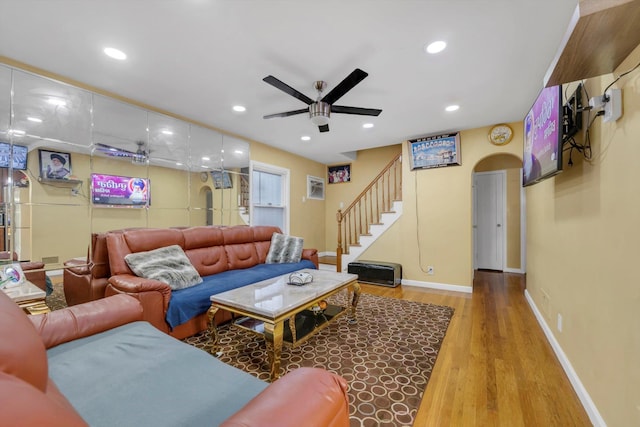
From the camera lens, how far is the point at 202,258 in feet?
10.5

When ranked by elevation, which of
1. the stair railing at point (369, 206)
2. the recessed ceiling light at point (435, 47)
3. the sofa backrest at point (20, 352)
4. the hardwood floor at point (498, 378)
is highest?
the recessed ceiling light at point (435, 47)

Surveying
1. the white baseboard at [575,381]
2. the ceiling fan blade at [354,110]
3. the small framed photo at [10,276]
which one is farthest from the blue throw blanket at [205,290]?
the white baseboard at [575,381]

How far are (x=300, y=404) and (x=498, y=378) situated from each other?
1911 millimetres

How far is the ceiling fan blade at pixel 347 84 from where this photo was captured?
81.6 inches

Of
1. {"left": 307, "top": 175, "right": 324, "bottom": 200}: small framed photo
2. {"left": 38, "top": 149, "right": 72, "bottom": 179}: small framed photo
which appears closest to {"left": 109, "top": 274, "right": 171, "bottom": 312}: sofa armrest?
{"left": 38, "top": 149, "right": 72, "bottom": 179}: small framed photo

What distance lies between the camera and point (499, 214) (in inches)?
215

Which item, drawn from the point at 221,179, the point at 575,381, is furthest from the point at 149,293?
the point at 575,381

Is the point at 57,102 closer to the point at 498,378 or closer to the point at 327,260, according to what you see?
the point at 498,378

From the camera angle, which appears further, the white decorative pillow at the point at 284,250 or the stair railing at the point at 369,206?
the stair railing at the point at 369,206

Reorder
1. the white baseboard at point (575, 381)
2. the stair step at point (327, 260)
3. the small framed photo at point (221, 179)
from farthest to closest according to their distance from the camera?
the stair step at point (327, 260), the small framed photo at point (221, 179), the white baseboard at point (575, 381)

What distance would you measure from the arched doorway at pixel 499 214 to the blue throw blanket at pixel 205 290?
14.6ft

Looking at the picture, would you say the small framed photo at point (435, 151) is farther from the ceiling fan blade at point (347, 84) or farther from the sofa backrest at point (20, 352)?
the sofa backrest at point (20, 352)

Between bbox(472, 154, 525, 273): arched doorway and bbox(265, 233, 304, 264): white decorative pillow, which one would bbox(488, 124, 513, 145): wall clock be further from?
bbox(265, 233, 304, 264): white decorative pillow

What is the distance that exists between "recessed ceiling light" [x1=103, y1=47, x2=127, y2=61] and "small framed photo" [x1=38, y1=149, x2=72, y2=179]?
1.15 m
